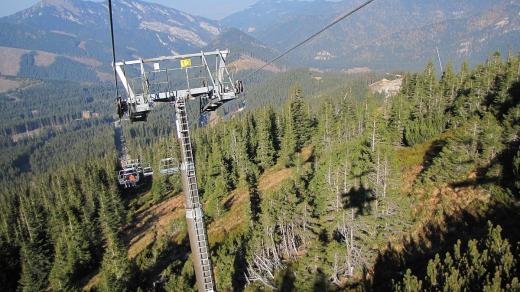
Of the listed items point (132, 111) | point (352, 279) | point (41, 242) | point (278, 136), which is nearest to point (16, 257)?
point (41, 242)

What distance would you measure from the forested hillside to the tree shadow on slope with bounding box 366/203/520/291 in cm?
13

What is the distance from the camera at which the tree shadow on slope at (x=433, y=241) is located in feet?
100

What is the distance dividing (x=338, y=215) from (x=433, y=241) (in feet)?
28.2

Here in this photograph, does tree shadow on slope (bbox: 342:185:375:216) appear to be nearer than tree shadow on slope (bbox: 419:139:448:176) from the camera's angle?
Yes

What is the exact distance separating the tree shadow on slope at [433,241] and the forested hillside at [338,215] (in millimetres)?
131

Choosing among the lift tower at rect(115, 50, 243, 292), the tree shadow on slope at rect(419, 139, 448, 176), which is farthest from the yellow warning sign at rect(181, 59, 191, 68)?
the tree shadow on slope at rect(419, 139, 448, 176)

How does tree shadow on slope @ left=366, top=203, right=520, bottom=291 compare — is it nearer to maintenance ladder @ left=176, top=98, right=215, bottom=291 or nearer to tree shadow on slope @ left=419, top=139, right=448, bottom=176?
tree shadow on slope @ left=419, top=139, right=448, bottom=176

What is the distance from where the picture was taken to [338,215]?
36.8 meters

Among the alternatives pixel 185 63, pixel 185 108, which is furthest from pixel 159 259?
pixel 185 63

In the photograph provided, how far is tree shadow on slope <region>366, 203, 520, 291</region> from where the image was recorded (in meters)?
30.5

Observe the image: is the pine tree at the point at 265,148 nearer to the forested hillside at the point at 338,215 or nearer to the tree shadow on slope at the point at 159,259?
the forested hillside at the point at 338,215

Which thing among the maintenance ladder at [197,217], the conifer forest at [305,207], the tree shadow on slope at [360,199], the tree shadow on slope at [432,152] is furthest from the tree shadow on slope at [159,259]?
the tree shadow on slope at [432,152]

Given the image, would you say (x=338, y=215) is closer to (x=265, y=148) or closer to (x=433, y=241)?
(x=433, y=241)

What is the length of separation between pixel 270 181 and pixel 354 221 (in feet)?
123
